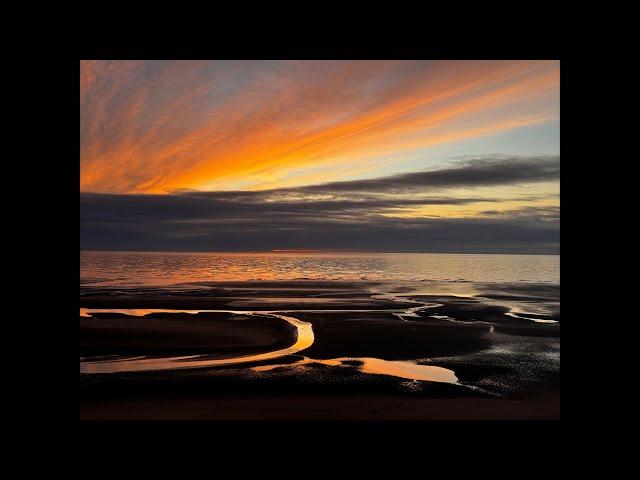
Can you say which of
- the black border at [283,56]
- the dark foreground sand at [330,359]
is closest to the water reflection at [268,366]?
the dark foreground sand at [330,359]

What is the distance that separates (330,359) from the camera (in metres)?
7.45

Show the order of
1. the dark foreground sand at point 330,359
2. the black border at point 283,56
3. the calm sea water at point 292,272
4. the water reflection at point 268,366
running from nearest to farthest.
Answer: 1. the black border at point 283,56
2. the dark foreground sand at point 330,359
3. the water reflection at point 268,366
4. the calm sea water at point 292,272

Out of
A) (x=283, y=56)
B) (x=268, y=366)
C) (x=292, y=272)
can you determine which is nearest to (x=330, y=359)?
(x=268, y=366)

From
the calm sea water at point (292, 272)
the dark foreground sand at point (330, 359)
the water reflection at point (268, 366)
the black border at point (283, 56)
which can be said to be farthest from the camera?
the calm sea water at point (292, 272)

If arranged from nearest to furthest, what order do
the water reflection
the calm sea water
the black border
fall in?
the black border
the water reflection
the calm sea water

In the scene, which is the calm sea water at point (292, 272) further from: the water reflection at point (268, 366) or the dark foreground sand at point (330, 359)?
the water reflection at point (268, 366)

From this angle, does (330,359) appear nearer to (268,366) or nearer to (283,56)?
(268,366)

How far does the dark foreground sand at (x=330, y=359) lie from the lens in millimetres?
5531

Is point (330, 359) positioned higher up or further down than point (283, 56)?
further down

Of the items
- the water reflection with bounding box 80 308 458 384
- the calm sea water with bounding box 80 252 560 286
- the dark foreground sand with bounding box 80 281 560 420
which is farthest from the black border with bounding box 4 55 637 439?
the calm sea water with bounding box 80 252 560 286

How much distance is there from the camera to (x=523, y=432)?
2879mm

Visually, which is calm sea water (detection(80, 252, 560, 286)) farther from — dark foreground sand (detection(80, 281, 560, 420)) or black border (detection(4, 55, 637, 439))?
black border (detection(4, 55, 637, 439))

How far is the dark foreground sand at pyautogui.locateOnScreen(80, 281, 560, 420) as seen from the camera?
5.53m
